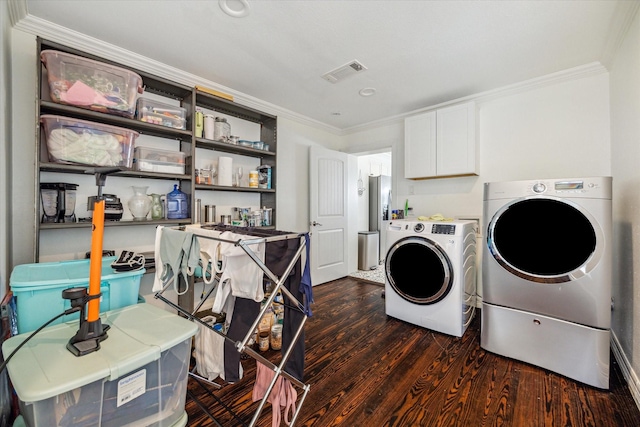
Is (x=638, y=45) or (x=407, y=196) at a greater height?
(x=638, y=45)

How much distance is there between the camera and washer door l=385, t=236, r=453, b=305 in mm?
2268

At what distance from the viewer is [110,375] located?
76 cm

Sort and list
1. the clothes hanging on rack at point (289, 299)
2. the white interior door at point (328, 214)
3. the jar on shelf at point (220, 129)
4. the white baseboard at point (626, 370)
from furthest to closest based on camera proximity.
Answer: the white interior door at point (328, 214)
the jar on shelf at point (220, 129)
the white baseboard at point (626, 370)
the clothes hanging on rack at point (289, 299)

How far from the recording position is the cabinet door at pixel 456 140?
9.18ft

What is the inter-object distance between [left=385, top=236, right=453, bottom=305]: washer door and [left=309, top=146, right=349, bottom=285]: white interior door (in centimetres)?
136

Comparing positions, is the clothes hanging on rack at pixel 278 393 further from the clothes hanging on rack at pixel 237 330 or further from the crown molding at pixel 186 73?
the crown molding at pixel 186 73


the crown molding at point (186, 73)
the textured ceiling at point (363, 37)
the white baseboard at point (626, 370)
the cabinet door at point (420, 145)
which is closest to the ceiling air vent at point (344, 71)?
the textured ceiling at point (363, 37)

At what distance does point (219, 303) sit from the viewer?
1190mm

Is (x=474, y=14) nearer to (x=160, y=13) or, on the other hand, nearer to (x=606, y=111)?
(x=606, y=111)

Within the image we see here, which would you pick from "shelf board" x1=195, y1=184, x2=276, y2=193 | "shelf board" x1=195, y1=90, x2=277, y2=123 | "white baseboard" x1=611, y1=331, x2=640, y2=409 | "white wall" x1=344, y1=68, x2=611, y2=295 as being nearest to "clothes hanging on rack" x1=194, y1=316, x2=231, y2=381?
"shelf board" x1=195, y1=184, x2=276, y2=193

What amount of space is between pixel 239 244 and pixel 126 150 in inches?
65.6

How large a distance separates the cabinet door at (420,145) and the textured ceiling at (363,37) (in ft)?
1.37

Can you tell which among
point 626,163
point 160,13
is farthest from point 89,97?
point 626,163

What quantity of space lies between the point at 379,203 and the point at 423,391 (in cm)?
407
